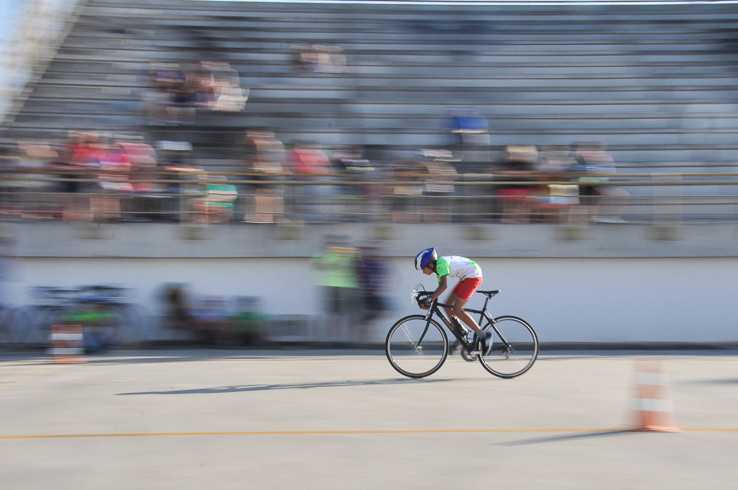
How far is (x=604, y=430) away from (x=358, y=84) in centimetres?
1192

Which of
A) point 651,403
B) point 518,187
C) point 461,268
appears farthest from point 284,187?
point 651,403

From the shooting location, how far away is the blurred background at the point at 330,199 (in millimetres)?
13617

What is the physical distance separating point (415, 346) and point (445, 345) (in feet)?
1.22

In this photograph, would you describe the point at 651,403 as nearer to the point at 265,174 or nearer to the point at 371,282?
the point at 371,282

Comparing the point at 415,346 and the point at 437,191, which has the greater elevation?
the point at 437,191

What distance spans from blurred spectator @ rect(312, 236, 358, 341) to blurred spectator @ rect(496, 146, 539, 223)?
108 inches

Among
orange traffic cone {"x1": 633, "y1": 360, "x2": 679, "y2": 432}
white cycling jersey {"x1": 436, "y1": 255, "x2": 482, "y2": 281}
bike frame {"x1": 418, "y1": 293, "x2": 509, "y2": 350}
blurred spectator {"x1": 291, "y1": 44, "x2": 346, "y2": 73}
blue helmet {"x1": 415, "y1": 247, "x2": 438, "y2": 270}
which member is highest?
blurred spectator {"x1": 291, "y1": 44, "x2": 346, "y2": 73}

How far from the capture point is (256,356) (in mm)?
12453

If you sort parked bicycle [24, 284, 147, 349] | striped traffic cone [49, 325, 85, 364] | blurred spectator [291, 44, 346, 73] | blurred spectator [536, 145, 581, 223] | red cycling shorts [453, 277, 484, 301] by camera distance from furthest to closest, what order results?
blurred spectator [291, 44, 346, 73]
blurred spectator [536, 145, 581, 223]
parked bicycle [24, 284, 147, 349]
striped traffic cone [49, 325, 85, 364]
red cycling shorts [453, 277, 484, 301]

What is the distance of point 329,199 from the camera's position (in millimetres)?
14141

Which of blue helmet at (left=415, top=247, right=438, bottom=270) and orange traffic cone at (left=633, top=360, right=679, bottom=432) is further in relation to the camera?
blue helmet at (left=415, top=247, right=438, bottom=270)

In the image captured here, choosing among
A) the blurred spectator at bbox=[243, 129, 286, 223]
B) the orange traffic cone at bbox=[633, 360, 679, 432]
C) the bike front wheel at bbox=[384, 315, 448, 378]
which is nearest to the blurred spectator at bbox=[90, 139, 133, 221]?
the blurred spectator at bbox=[243, 129, 286, 223]

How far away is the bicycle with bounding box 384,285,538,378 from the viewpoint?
385 inches

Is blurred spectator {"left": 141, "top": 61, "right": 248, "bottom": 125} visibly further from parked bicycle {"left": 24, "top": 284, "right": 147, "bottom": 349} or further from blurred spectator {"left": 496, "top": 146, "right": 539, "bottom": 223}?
blurred spectator {"left": 496, "top": 146, "right": 539, "bottom": 223}
